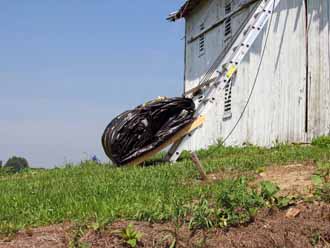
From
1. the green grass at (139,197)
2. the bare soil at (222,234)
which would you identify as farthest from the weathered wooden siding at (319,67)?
the bare soil at (222,234)

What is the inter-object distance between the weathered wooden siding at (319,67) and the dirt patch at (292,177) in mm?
4619

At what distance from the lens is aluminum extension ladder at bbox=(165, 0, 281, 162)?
10.1 meters

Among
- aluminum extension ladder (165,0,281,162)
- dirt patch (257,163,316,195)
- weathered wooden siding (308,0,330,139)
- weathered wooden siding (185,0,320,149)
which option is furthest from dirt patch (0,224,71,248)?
weathered wooden siding (185,0,320,149)

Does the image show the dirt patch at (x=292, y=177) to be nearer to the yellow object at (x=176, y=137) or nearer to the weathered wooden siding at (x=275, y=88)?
the yellow object at (x=176, y=137)

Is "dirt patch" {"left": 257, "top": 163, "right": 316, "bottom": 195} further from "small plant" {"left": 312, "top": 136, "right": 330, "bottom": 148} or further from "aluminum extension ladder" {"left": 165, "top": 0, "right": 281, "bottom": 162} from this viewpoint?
"small plant" {"left": 312, "top": 136, "right": 330, "bottom": 148}

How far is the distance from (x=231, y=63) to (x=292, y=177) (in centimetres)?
496

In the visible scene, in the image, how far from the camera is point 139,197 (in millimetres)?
5480

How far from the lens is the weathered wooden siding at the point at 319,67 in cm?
1145

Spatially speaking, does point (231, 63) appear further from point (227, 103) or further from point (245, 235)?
point (245, 235)

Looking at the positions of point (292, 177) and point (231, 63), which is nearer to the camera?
point (292, 177)

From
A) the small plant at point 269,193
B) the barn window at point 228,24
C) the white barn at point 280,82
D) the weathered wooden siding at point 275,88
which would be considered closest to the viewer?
the small plant at point 269,193

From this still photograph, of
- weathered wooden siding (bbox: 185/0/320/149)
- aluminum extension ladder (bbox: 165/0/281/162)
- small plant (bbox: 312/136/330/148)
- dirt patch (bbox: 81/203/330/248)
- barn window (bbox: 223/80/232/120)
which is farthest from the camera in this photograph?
barn window (bbox: 223/80/232/120)

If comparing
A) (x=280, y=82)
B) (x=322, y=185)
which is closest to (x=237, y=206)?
(x=322, y=185)

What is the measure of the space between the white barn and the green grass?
11.6 feet
